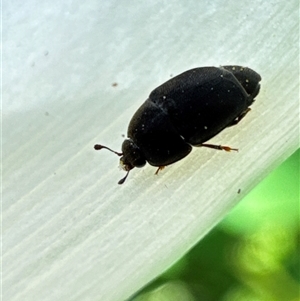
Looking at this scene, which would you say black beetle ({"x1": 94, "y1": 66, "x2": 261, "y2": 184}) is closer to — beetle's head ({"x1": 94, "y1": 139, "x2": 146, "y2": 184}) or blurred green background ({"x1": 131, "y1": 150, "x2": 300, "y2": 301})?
beetle's head ({"x1": 94, "y1": 139, "x2": 146, "y2": 184})

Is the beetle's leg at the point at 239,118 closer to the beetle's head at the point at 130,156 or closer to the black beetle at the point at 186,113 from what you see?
the black beetle at the point at 186,113

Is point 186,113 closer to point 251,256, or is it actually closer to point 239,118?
point 239,118

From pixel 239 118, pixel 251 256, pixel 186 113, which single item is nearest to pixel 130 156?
pixel 186 113

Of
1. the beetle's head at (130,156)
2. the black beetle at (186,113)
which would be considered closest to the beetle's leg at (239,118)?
the black beetle at (186,113)

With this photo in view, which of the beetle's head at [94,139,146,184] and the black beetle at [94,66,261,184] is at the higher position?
the black beetle at [94,66,261,184]

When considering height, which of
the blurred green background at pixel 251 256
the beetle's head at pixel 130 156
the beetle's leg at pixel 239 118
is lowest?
the blurred green background at pixel 251 256

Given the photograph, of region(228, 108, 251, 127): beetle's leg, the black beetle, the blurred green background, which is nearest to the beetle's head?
the black beetle
